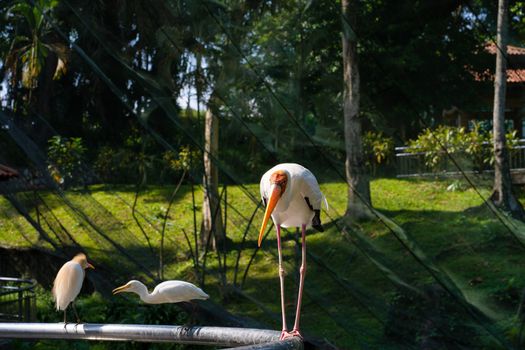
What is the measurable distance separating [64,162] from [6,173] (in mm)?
757

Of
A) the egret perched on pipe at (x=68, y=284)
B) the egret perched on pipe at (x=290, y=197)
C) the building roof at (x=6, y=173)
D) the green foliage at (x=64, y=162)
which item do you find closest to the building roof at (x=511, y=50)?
the egret perched on pipe at (x=290, y=197)

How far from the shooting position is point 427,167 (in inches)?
205

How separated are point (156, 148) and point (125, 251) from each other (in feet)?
17.6

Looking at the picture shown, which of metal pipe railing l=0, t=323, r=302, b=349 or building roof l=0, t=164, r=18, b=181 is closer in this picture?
metal pipe railing l=0, t=323, r=302, b=349

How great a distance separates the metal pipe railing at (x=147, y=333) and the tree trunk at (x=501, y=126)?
11.3 ft

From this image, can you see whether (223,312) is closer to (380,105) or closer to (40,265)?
(380,105)

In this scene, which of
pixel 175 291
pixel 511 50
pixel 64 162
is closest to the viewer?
pixel 175 291

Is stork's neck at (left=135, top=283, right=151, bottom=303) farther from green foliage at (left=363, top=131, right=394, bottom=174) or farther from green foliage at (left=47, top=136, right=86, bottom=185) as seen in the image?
green foliage at (left=47, top=136, right=86, bottom=185)

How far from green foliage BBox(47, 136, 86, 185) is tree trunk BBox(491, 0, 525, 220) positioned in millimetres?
4838

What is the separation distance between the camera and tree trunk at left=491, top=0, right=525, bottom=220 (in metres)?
4.95

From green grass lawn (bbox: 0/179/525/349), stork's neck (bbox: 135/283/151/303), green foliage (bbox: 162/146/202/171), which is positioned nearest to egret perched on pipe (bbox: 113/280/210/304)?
stork's neck (bbox: 135/283/151/303)

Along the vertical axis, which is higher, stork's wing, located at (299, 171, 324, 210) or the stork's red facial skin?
the stork's red facial skin

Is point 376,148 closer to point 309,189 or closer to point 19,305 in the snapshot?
point 309,189

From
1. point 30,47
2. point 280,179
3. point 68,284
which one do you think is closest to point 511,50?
point 280,179
